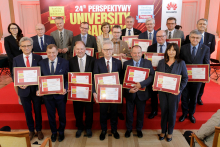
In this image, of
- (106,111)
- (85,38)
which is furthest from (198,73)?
(85,38)

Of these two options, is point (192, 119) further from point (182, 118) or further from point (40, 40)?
point (40, 40)

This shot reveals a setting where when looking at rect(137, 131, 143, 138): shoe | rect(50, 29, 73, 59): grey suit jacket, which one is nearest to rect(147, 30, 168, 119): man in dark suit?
rect(137, 131, 143, 138): shoe

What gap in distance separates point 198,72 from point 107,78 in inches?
65.8

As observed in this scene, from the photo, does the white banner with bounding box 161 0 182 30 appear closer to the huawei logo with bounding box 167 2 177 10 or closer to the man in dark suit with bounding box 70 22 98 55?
the huawei logo with bounding box 167 2 177 10

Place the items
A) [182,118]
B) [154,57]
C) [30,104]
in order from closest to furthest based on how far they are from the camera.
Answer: [30,104] → [154,57] → [182,118]

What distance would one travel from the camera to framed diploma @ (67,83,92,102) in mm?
2855

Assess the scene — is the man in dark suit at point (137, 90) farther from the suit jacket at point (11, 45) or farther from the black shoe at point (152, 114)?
the suit jacket at point (11, 45)

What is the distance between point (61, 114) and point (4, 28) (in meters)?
7.00

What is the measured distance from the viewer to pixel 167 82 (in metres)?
2.69

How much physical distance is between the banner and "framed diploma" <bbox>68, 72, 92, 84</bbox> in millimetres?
5017

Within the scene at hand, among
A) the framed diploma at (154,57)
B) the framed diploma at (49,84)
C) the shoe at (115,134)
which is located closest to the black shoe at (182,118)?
the framed diploma at (154,57)

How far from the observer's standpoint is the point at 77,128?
11.3 feet

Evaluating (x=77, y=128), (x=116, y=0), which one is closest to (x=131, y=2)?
(x=116, y=0)

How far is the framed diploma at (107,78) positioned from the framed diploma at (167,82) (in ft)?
2.22
